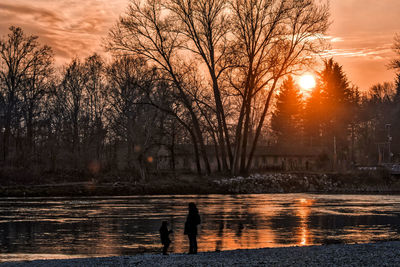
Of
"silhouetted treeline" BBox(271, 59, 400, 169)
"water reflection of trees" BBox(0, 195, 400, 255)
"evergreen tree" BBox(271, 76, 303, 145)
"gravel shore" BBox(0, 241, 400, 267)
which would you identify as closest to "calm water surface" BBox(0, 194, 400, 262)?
"water reflection of trees" BBox(0, 195, 400, 255)

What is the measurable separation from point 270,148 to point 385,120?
28.6 m

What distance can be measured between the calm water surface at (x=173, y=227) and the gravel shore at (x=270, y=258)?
1.84m

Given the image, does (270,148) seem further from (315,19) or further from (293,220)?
(293,220)

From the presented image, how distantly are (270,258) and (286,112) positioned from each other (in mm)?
95199

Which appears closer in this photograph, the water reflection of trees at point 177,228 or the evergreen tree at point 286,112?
the water reflection of trees at point 177,228

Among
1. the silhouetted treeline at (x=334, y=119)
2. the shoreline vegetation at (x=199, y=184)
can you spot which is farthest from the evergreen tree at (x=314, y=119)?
the shoreline vegetation at (x=199, y=184)

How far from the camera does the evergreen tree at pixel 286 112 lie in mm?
111188

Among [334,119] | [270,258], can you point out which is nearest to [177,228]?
[270,258]

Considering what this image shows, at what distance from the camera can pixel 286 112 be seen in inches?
4377

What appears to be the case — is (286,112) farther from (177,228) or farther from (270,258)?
(270,258)

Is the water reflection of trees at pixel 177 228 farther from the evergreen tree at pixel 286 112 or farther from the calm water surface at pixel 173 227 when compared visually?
the evergreen tree at pixel 286 112

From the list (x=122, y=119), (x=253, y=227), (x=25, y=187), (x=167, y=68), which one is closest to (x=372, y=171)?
(x=167, y=68)

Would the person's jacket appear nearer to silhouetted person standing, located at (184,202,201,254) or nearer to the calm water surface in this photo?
silhouetted person standing, located at (184,202,201,254)

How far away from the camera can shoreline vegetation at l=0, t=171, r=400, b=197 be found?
5309cm
